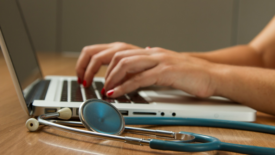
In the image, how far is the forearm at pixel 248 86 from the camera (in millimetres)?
593

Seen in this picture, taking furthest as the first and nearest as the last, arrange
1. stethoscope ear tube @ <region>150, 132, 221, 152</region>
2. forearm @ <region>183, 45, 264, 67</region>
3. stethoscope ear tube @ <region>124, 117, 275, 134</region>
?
forearm @ <region>183, 45, 264, 67</region>, stethoscope ear tube @ <region>124, 117, 275, 134</region>, stethoscope ear tube @ <region>150, 132, 221, 152</region>

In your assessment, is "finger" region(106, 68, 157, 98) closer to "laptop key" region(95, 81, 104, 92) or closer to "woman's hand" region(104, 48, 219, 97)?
"woman's hand" region(104, 48, 219, 97)

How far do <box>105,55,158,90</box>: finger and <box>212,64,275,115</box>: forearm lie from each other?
0.15 m

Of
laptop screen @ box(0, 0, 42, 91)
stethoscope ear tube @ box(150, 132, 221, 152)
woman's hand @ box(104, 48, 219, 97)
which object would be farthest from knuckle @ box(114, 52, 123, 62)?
stethoscope ear tube @ box(150, 132, 221, 152)

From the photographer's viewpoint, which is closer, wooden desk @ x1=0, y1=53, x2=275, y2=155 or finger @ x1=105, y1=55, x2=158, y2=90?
wooden desk @ x1=0, y1=53, x2=275, y2=155

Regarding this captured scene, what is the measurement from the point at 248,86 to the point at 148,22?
2.50 m

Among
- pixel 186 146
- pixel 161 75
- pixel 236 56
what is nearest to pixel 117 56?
pixel 161 75

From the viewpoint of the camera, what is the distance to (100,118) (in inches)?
15.6

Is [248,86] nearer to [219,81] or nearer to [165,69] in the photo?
[219,81]

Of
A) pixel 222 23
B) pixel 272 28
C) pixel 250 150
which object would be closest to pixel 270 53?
pixel 272 28

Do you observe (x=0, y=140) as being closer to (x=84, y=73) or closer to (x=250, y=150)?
(x=250, y=150)

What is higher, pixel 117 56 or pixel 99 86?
pixel 117 56

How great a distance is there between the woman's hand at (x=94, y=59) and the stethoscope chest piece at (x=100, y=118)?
0.36 m

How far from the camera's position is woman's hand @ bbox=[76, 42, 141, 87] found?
77cm
